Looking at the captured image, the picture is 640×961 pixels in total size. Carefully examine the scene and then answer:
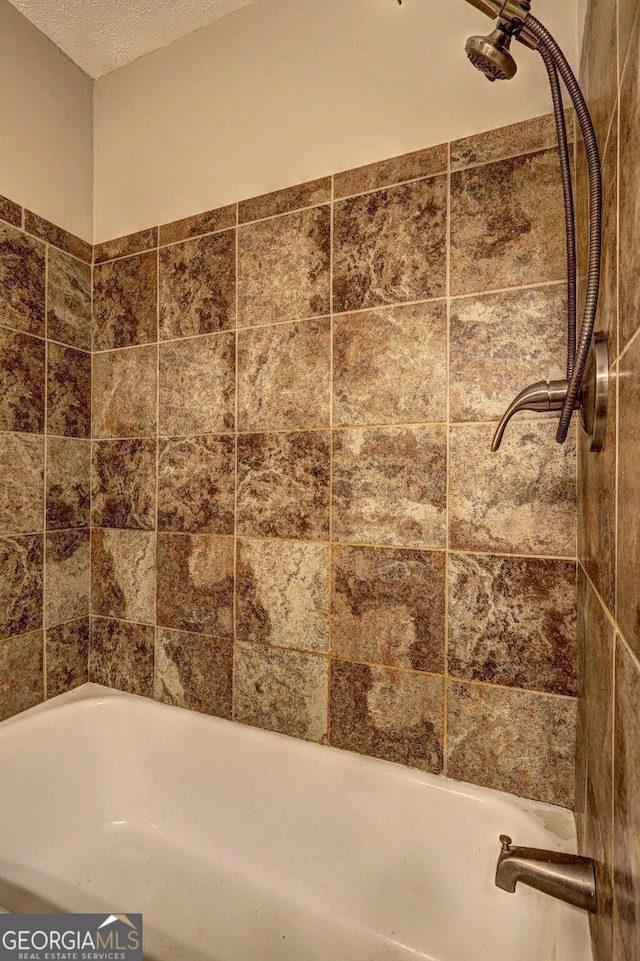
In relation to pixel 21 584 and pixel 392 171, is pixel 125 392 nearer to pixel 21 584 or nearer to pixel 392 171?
pixel 21 584

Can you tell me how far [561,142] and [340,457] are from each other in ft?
2.53

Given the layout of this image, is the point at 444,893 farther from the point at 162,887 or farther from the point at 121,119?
the point at 121,119

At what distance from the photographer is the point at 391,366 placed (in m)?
1.24

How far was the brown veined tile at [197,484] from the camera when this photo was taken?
1469mm

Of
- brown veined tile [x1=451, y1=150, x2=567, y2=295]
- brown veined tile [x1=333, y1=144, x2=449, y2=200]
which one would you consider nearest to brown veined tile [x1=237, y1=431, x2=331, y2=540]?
brown veined tile [x1=451, y1=150, x2=567, y2=295]

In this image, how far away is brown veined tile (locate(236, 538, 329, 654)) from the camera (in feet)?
4.37

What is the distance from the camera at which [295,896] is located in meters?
1.25

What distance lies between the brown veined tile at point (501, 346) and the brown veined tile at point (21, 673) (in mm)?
1403

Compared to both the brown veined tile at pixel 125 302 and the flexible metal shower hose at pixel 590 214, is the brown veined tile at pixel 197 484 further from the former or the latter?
the flexible metal shower hose at pixel 590 214

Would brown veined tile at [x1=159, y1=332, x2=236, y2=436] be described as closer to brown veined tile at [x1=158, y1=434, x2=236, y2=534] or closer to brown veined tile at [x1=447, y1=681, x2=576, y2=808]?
brown veined tile at [x1=158, y1=434, x2=236, y2=534]

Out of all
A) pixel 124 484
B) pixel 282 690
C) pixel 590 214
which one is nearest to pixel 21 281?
pixel 124 484

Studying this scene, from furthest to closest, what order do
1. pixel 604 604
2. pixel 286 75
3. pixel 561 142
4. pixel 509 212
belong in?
pixel 286 75
pixel 509 212
pixel 561 142
pixel 604 604

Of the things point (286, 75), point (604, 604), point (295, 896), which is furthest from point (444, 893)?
point (286, 75)

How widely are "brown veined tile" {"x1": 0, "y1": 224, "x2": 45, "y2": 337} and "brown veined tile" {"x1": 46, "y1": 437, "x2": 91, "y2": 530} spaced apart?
0.36 meters
